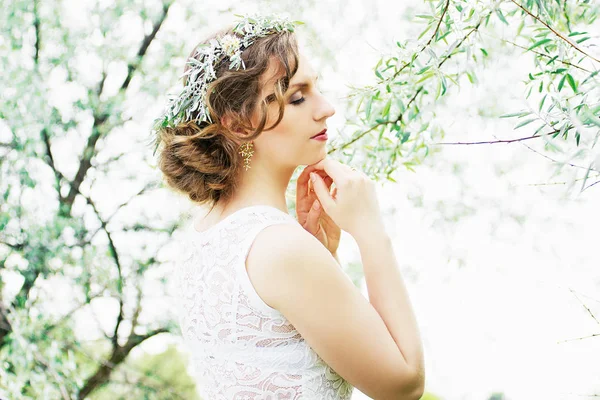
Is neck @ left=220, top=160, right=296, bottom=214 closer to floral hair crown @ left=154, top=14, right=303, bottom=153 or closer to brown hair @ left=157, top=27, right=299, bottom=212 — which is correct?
brown hair @ left=157, top=27, right=299, bottom=212

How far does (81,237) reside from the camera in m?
4.15

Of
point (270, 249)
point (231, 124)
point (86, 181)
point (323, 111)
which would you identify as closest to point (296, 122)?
point (323, 111)

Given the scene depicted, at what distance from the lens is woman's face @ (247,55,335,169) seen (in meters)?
1.50

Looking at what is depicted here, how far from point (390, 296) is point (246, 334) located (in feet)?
1.11

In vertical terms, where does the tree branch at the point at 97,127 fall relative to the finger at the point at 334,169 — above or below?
above

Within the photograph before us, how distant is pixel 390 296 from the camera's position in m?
1.40

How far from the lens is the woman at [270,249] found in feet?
4.22

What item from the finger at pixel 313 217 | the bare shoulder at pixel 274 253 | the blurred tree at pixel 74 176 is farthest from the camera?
the blurred tree at pixel 74 176

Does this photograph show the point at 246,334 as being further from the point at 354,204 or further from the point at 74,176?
the point at 74,176

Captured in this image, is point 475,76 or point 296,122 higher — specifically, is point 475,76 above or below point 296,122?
below

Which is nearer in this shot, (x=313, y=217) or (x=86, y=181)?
(x=313, y=217)

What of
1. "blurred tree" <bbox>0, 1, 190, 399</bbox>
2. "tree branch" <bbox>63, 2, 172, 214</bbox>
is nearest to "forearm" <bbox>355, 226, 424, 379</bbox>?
"blurred tree" <bbox>0, 1, 190, 399</bbox>

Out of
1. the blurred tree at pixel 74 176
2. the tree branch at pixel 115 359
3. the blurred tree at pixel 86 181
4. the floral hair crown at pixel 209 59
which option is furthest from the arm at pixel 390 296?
the tree branch at pixel 115 359

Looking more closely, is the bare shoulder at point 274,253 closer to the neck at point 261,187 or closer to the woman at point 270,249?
the woman at point 270,249
